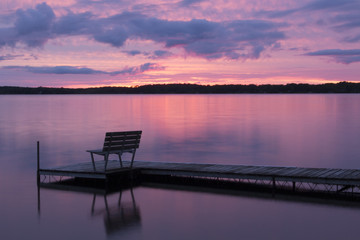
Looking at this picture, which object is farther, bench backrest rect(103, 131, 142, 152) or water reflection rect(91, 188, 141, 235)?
bench backrest rect(103, 131, 142, 152)

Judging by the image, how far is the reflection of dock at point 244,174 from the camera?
36.1 ft

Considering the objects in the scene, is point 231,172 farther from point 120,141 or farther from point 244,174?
point 120,141

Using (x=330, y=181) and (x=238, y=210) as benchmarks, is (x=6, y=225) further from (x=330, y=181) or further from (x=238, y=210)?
(x=330, y=181)

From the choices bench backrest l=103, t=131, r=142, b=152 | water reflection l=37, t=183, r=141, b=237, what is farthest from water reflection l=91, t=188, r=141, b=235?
bench backrest l=103, t=131, r=142, b=152

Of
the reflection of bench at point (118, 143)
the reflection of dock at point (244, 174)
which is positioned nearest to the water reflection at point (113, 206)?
the reflection of dock at point (244, 174)

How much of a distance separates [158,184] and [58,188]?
2.81m

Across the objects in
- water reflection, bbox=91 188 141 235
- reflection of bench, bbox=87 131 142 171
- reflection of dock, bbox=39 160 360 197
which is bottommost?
water reflection, bbox=91 188 141 235

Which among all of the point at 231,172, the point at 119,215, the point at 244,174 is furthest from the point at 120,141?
the point at 244,174

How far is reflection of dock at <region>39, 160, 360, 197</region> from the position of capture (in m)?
11.0

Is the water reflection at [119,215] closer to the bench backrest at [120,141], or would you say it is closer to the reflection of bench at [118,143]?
the reflection of bench at [118,143]

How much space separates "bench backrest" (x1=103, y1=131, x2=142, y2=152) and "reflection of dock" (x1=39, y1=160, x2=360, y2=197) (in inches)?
26.5

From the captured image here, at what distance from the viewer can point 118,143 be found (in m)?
12.2

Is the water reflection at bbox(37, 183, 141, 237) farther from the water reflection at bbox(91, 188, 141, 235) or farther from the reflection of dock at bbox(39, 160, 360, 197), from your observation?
the reflection of dock at bbox(39, 160, 360, 197)

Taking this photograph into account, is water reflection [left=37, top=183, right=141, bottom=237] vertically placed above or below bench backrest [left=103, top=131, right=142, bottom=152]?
below
